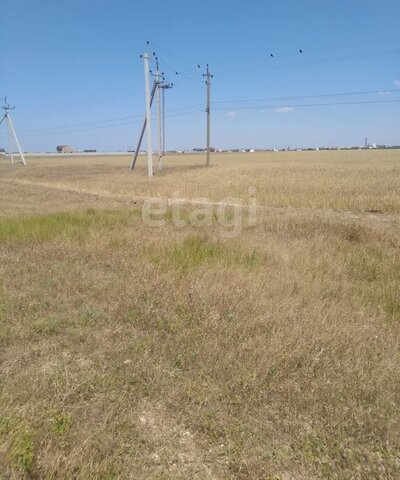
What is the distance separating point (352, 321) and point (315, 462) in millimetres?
1969

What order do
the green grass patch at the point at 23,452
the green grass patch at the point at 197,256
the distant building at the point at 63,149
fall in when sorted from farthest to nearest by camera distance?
the distant building at the point at 63,149
the green grass patch at the point at 197,256
the green grass patch at the point at 23,452

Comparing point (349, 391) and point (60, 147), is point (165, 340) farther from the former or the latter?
point (60, 147)

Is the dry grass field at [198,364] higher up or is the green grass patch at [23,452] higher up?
the green grass patch at [23,452]

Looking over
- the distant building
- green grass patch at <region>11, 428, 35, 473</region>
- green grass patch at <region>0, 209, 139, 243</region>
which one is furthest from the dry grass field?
the distant building

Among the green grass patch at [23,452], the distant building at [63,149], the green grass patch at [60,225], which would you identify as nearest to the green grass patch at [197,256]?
the green grass patch at [60,225]

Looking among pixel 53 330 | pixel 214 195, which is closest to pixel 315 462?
pixel 53 330

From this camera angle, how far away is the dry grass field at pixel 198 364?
83.7 inches

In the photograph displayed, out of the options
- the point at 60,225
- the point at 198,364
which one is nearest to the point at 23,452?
the point at 198,364

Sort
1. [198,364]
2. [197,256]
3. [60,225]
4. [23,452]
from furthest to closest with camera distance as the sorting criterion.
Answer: [60,225]
[197,256]
[198,364]
[23,452]

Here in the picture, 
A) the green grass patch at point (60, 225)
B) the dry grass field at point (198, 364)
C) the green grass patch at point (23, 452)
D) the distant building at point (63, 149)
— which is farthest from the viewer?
the distant building at point (63, 149)

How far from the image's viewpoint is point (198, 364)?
3021 millimetres

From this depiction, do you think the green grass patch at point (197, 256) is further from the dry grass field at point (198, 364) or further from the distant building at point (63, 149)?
the distant building at point (63, 149)

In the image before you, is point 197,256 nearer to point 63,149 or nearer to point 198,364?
point 198,364

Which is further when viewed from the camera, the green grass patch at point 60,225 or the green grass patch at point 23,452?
the green grass patch at point 60,225
